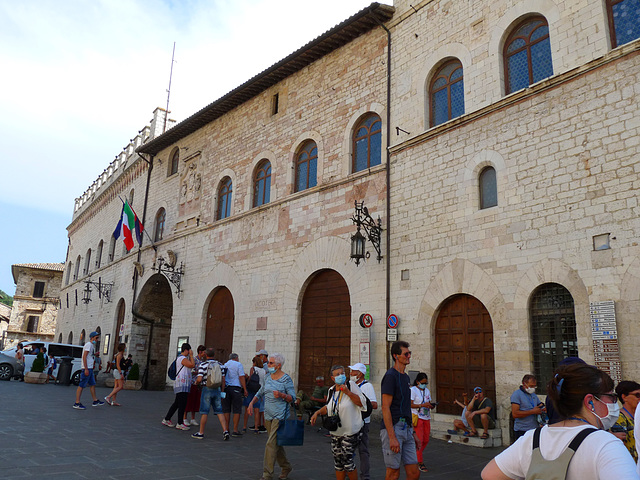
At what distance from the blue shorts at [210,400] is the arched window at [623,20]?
898cm

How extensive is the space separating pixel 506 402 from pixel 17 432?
784 centimetres

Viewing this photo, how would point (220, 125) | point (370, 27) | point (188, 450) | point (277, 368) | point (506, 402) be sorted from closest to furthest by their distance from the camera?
point (277, 368)
point (188, 450)
point (506, 402)
point (370, 27)
point (220, 125)

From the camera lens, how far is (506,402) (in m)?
8.68

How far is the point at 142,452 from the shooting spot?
6695mm

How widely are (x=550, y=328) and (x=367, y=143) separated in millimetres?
6375

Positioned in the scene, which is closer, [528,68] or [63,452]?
[63,452]

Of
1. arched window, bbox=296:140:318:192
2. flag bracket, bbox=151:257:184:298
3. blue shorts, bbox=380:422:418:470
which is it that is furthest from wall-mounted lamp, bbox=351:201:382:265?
flag bracket, bbox=151:257:184:298

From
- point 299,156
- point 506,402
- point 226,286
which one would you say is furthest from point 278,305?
point 506,402

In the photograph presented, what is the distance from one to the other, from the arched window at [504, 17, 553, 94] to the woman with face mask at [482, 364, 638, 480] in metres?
8.87

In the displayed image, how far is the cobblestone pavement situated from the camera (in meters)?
5.57

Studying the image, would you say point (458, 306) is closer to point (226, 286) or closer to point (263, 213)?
point (263, 213)

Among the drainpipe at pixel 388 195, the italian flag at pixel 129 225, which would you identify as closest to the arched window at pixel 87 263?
the italian flag at pixel 129 225

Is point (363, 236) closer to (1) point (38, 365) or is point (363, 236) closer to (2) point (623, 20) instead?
(2) point (623, 20)

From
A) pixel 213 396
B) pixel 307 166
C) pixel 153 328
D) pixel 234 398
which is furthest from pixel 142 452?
pixel 153 328
